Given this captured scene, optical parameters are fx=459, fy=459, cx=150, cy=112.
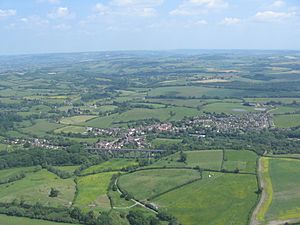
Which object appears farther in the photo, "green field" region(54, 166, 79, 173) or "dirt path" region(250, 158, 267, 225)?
"green field" region(54, 166, 79, 173)

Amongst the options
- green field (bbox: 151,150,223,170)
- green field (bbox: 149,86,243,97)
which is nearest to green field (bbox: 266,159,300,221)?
green field (bbox: 151,150,223,170)

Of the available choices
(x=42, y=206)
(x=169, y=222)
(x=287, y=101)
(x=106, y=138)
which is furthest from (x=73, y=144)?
(x=287, y=101)

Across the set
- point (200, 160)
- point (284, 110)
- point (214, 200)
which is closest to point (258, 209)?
point (214, 200)

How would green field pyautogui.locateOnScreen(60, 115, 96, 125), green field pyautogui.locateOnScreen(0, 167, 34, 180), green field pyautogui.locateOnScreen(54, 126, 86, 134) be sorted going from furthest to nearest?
green field pyautogui.locateOnScreen(60, 115, 96, 125) → green field pyautogui.locateOnScreen(54, 126, 86, 134) → green field pyautogui.locateOnScreen(0, 167, 34, 180)

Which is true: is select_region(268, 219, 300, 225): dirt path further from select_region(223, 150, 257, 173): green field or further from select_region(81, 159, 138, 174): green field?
select_region(81, 159, 138, 174): green field

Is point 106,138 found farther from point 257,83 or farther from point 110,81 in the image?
point 110,81

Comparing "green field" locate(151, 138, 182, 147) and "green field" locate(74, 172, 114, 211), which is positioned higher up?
"green field" locate(151, 138, 182, 147)
